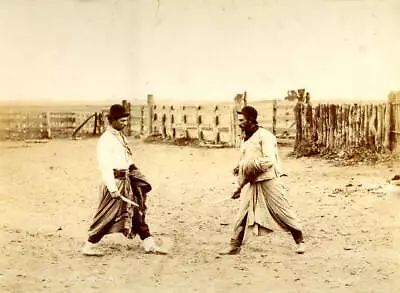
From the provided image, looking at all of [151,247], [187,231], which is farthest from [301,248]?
[151,247]

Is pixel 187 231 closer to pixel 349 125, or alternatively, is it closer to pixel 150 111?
pixel 150 111

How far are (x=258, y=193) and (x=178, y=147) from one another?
442 millimetres

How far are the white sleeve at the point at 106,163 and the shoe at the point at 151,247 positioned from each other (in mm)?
270

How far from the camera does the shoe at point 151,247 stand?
12.1 feet

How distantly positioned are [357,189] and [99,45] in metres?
1.34

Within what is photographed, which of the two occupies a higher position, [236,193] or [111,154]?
[111,154]

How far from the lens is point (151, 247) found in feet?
12.1

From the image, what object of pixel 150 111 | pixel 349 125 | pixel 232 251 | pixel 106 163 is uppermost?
pixel 150 111

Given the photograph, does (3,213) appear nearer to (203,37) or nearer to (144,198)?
(144,198)

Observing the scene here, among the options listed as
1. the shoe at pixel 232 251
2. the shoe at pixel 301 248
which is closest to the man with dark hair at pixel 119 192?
the shoe at pixel 232 251

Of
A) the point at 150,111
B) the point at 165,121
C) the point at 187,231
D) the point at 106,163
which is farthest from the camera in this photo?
the point at 165,121

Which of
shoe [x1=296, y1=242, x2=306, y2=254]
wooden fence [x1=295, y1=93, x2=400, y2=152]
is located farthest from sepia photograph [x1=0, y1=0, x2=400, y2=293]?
wooden fence [x1=295, y1=93, x2=400, y2=152]

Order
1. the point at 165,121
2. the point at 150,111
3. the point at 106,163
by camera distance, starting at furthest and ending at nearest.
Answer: the point at 165,121 → the point at 150,111 → the point at 106,163

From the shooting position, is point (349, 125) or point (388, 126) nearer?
point (388, 126)
